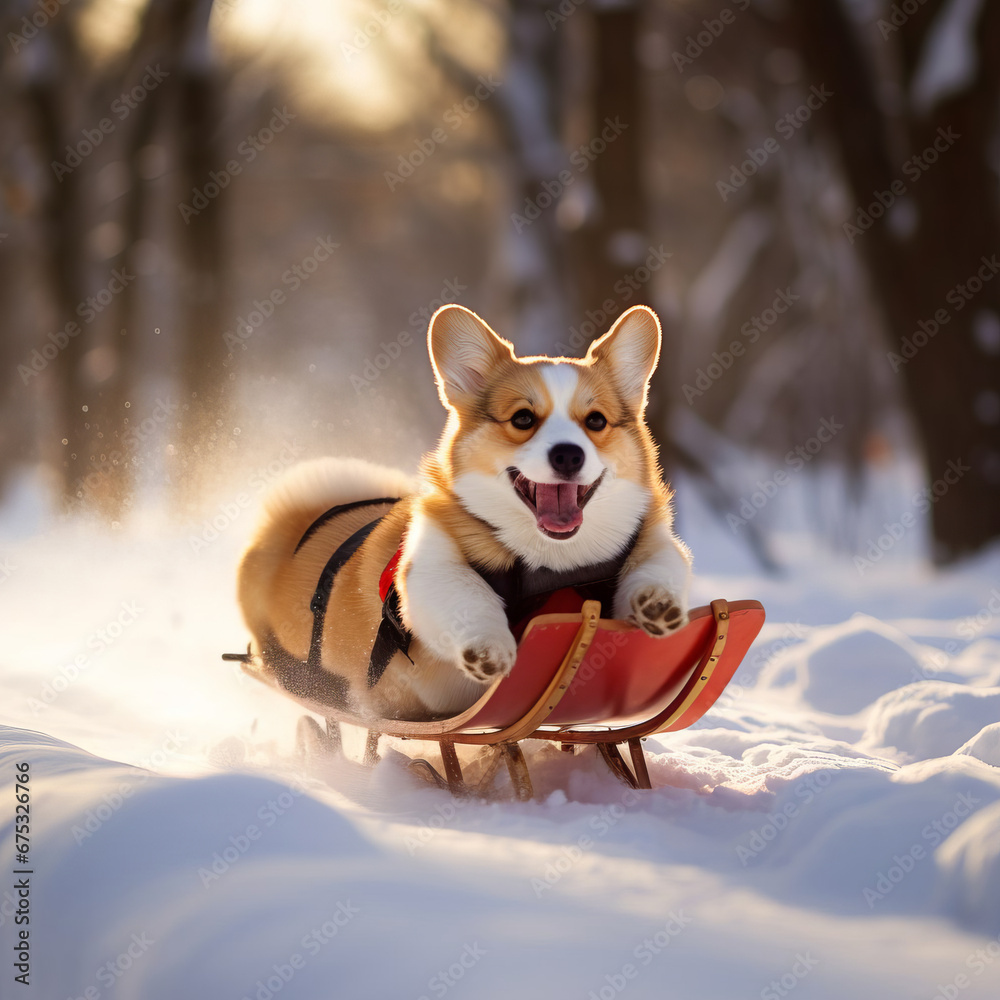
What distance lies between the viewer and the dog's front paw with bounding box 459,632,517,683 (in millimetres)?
2791

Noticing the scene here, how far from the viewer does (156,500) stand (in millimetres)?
8109

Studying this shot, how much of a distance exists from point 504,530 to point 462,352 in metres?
0.59

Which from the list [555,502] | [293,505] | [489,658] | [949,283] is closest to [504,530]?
[555,502]

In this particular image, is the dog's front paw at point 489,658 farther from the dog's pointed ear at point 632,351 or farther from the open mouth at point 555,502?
→ the dog's pointed ear at point 632,351

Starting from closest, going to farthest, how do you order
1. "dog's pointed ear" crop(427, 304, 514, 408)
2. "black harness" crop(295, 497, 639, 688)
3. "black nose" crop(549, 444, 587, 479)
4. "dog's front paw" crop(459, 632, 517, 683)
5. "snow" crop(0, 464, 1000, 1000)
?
"snow" crop(0, 464, 1000, 1000) < "dog's front paw" crop(459, 632, 517, 683) < "black nose" crop(549, 444, 587, 479) < "black harness" crop(295, 497, 639, 688) < "dog's pointed ear" crop(427, 304, 514, 408)

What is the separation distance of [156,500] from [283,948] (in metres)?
6.45

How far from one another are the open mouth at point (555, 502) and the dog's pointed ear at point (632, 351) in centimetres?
43

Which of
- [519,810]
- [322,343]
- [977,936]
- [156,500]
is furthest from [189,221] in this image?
[322,343]

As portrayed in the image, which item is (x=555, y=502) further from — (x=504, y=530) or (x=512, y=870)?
(x=512, y=870)

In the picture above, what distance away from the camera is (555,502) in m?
2.99

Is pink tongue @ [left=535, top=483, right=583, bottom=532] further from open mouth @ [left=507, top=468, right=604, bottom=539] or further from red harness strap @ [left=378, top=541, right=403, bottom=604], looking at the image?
red harness strap @ [left=378, top=541, right=403, bottom=604]

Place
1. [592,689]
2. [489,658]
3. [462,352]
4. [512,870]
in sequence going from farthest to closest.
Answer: [462,352]
[592,689]
[489,658]
[512,870]

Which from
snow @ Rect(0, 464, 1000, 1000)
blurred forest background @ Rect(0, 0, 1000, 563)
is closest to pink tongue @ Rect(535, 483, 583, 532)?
snow @ Rect(0, 464, 1000, 1000)

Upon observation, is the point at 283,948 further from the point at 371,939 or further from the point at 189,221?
the point at 189,221
